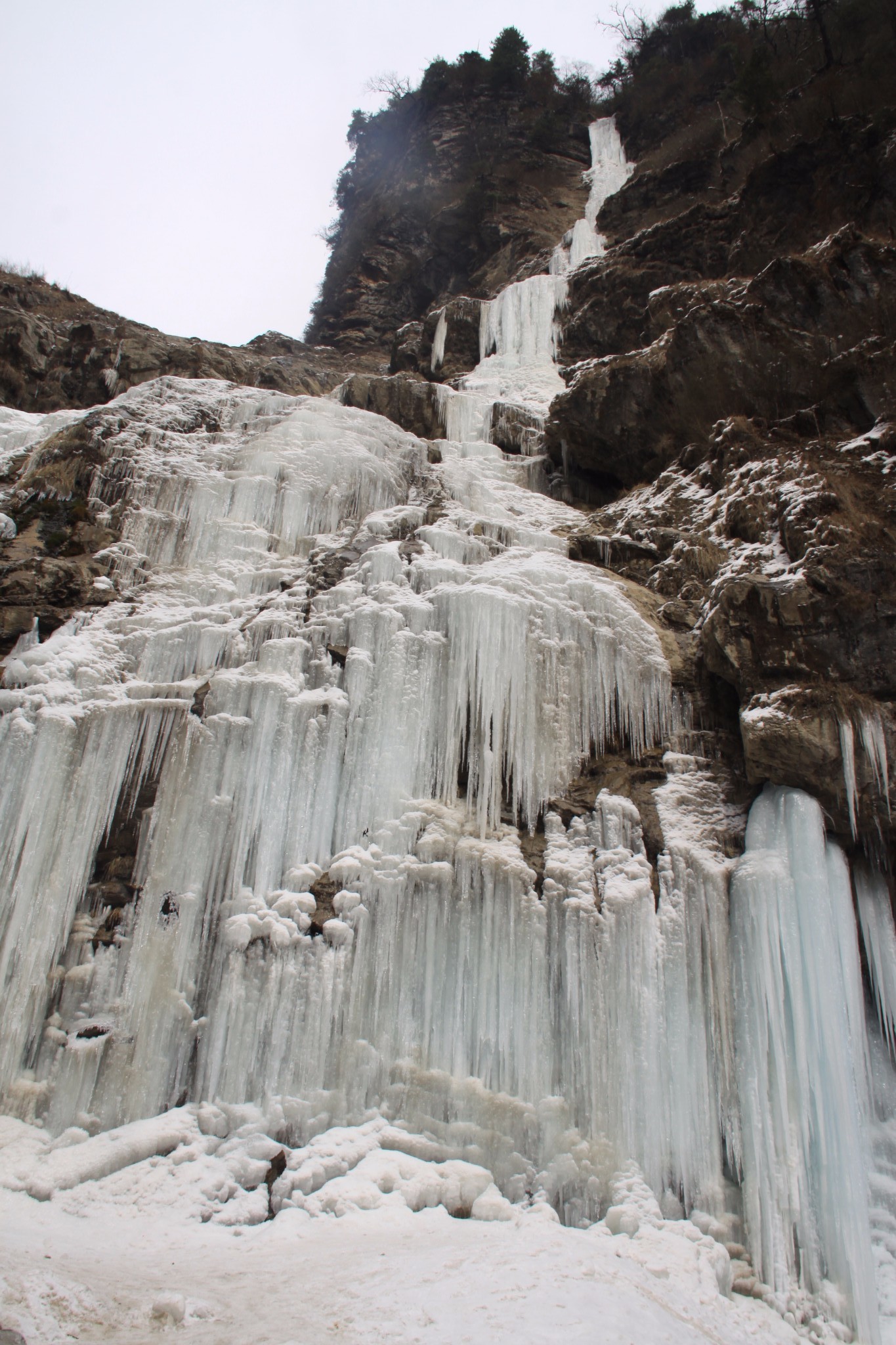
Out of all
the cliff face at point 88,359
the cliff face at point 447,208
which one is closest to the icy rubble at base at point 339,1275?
the cliff face at point 88,359

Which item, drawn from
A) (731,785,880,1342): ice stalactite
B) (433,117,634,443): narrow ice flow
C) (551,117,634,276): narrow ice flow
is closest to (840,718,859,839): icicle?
(731,785,880,1342): ice stalactite

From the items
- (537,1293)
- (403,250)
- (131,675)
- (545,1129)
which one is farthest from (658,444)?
(403,250)

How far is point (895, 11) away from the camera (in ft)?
43.4

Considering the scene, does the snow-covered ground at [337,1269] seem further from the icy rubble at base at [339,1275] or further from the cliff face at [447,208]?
the cliff face at [447,208]

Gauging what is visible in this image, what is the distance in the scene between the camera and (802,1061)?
4.78m

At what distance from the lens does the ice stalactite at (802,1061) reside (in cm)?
440

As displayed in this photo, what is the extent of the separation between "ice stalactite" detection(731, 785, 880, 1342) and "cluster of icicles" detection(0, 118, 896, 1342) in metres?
0.02

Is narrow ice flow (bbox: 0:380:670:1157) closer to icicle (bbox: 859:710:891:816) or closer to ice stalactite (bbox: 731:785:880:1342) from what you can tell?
ice stalactite (bbox: 731:785:880:1342)

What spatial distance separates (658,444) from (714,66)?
642 inches

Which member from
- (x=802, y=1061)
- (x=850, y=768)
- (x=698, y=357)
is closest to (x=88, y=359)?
(x=698, y=357)

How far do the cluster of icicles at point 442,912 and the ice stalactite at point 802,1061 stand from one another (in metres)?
0.02

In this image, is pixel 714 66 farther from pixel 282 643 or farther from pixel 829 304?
pixel 282 643

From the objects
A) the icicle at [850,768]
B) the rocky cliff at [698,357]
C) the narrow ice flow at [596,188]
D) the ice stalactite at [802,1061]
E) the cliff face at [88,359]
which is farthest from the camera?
the narrow ice flow at [596,188]

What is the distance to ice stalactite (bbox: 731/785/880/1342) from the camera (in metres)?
4.40
